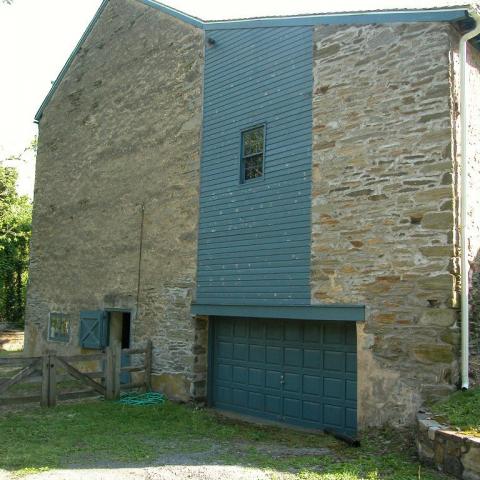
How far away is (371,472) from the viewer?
682 cm

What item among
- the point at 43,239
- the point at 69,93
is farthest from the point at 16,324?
the point at 69,93

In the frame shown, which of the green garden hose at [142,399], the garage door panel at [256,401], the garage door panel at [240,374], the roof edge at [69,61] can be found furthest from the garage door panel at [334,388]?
the roof edge at [69,61]

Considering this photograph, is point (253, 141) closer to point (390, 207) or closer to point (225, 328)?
point (390, 207)

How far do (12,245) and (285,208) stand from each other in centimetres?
2436

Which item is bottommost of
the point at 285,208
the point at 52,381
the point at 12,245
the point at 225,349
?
the point at 52,381

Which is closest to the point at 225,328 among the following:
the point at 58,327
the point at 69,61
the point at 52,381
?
the point at 52,381

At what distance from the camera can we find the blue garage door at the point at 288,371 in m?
9.57

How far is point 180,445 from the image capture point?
8531 millimetres

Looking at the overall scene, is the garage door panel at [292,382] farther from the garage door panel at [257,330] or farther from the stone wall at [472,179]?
the stone wall at [472,179]

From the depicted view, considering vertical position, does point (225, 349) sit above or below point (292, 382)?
above

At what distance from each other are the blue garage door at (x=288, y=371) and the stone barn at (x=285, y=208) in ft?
0.11

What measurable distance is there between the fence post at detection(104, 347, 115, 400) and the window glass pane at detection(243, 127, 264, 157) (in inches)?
199

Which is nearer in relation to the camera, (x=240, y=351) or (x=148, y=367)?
(x=240, y=351)

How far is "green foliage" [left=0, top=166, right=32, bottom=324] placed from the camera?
28.2 m
